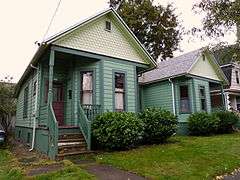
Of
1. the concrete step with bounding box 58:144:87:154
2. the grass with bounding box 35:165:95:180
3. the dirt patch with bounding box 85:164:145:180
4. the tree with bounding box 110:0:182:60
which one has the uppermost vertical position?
the tree with bounding box 110:0:182:60

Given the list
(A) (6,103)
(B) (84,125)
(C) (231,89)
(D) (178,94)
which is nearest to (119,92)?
(B) (84,125)

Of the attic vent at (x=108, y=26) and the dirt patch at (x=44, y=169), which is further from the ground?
the attic vent at (x=108, y=26)

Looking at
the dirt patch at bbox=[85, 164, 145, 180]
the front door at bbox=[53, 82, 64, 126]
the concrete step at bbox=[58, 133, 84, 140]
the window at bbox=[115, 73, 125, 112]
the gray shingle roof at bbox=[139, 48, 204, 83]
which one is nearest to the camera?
the dirt patch at bbox=[85, 164, 145, 180]

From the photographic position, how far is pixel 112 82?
40.4ft

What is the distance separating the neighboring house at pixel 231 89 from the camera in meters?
23.0

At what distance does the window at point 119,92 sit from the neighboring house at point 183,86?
5.75m

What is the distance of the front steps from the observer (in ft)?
30.0

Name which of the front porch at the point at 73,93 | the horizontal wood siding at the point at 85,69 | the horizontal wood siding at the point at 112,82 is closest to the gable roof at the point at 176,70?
the horizontal wood siding at the point at 112,82

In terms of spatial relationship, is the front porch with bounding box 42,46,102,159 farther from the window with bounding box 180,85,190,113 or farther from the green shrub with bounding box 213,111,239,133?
the green shrub with bounding box 213,111,239,133

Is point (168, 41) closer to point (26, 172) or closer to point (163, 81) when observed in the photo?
point (163, 81)

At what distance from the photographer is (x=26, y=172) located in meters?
6.76

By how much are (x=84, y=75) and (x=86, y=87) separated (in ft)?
2.05

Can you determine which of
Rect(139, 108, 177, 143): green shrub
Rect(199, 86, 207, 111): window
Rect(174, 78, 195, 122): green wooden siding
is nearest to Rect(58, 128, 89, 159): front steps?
Rect(139, 108, 177, 143): green shrub

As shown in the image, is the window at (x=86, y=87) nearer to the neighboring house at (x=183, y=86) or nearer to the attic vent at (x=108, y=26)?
the attic vent at (x=108, y=26)
